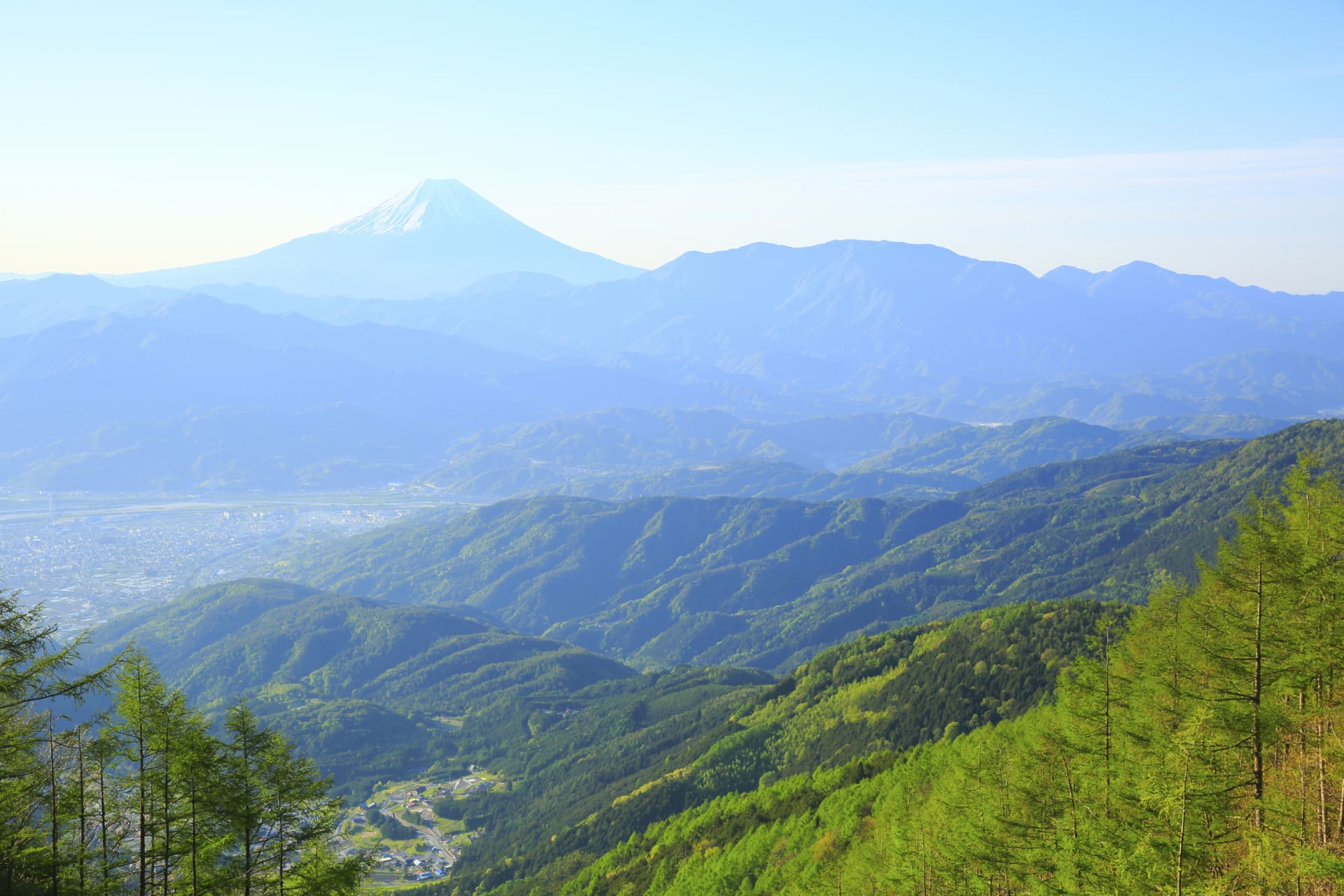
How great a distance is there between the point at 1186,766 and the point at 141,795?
143 feet

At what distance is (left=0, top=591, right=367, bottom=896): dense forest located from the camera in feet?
121

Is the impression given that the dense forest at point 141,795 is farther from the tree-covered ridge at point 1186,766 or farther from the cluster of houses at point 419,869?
the cluster of houses at point 419,869

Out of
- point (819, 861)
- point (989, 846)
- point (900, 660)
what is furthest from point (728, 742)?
point (989, 846)

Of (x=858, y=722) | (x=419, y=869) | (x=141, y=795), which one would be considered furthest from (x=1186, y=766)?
(x=419, y=869)

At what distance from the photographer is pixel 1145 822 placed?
142ft

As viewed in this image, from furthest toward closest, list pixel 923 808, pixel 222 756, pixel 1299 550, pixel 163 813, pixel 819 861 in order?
pixel 819 861 → pixel 923 808 → pixel 1299 550 → pixel 222 756 → pixel 163 813

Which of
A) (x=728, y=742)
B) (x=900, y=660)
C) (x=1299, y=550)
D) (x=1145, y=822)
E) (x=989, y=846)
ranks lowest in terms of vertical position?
(x=728, y=742)

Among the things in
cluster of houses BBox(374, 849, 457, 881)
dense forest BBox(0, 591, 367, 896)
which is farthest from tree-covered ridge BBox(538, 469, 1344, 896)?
cluster of houses BBox(374, 849, 457, 881)

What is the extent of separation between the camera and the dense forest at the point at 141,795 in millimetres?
36938

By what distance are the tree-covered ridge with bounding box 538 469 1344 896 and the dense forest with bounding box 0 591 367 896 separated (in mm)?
34262

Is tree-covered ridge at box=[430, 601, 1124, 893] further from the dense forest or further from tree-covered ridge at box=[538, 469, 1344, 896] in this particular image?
the dense forest

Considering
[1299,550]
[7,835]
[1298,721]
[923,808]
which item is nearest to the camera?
[7,835]

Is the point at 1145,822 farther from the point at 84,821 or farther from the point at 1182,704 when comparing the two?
the point at 84,821

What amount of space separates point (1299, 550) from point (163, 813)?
5682 centimetres
